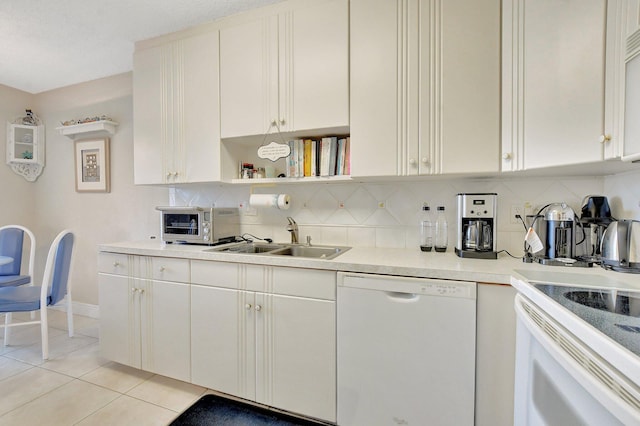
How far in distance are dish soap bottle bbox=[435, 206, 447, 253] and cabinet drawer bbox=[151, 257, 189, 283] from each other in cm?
160

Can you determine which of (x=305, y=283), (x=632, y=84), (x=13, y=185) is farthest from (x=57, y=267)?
(x=632, y=84)

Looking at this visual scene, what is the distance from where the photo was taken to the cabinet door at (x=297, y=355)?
149 centimetres

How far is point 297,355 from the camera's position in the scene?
61.0 inches

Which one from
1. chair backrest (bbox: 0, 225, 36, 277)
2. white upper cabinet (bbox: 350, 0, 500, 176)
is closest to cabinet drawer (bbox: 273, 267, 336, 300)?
white upper cabinet (bbox: 350, 0, 500, 176)

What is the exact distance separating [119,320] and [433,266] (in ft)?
7.10

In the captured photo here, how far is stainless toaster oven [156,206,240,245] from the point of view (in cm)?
202

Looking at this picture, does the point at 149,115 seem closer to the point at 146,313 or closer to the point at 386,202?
the point at 146,313

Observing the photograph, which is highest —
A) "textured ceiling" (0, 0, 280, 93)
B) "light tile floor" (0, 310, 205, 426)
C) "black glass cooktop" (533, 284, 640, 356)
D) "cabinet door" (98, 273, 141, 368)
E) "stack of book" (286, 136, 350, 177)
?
"textured ceiling" (0, 0, 280, 93)

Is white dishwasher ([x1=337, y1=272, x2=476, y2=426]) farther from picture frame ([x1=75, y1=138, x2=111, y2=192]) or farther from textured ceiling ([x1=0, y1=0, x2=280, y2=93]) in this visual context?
picture frame ([x1=75, y1=138, x2=111, y2=192])

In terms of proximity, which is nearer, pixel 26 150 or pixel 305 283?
pixel 305 283

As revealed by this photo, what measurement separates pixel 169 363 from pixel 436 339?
169 cm

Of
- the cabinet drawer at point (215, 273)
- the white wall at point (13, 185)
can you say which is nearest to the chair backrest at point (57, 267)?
the cabinet drawer at point (215, 273)

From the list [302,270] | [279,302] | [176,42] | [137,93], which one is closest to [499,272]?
[302,270]

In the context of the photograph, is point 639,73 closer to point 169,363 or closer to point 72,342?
point 169,363
